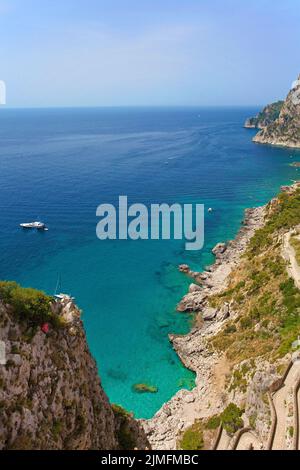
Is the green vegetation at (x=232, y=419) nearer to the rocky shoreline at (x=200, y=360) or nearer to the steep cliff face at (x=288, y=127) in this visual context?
the rocky shoreline at (x=200, y=360)

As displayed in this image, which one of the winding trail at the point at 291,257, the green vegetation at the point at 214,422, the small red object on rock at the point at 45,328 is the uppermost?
the winding trail at the point at 291,257

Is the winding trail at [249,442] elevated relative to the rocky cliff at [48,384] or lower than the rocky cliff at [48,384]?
lower

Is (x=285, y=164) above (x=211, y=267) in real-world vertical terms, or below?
above

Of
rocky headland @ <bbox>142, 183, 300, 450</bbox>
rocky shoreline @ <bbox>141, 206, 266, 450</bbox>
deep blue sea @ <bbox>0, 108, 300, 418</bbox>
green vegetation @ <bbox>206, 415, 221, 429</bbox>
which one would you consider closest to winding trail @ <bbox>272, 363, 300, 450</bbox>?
rocky headland @ <bbox>142, 183, 300, 450</bbox>

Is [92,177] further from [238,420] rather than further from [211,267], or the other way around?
[238,420]

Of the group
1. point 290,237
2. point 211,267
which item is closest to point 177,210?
point 211,267

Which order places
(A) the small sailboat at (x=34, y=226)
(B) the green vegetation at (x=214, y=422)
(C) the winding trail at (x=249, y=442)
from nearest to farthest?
(C) the winding trail at (x=249, y=442) → (B) the green vegetation at (x=214, y=422) → (A) the small sailboat at (x=34, y=226)

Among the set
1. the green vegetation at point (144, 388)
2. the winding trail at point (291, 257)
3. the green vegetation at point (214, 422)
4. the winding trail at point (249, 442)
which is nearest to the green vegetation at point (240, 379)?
the green vegetation at point (214, 422)
